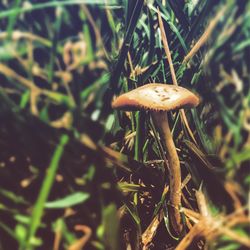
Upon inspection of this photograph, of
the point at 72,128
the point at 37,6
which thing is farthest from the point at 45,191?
the point at 37,6

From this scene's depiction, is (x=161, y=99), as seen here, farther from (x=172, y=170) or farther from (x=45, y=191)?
(x=45, y=191)

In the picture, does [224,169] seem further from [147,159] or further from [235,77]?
[147,159]

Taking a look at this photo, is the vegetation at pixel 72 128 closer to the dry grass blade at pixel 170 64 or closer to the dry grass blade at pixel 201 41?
Answer: the dry grass blade at pixel 201 41

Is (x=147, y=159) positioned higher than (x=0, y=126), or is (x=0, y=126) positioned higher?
(x=0, y=126)

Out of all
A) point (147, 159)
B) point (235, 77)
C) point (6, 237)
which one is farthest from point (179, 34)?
point (6, 237)

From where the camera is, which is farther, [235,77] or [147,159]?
[147,159]

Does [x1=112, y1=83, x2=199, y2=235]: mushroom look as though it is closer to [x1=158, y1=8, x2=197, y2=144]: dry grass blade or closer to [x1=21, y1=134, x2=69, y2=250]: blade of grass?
[x1=158, y1=8, x2=197, y2=144]: dry grass blade

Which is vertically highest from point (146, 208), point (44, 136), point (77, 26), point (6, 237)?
point (77, 26)
